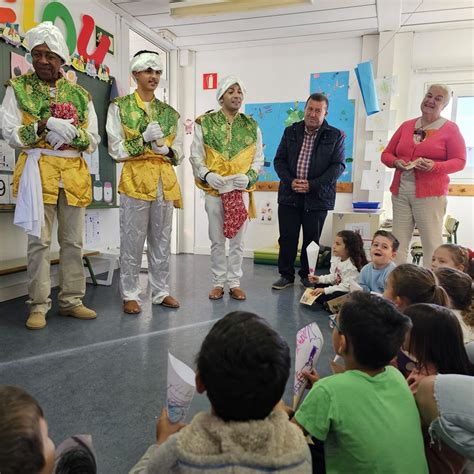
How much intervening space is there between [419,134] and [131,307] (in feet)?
7.47

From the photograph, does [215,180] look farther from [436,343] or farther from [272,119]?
[272,119]

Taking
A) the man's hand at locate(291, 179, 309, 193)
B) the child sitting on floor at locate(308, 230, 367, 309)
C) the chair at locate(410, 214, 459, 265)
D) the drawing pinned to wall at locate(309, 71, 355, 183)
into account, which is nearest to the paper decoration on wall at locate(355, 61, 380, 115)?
the drawing pinned to wall at locate(309, 71, 355, 183)

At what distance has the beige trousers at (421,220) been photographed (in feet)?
8.93

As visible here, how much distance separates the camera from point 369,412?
83 cm

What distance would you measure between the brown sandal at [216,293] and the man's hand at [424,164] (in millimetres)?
1605

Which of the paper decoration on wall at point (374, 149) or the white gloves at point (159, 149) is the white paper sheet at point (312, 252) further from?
the paper decoration on wall at point (374, 149)

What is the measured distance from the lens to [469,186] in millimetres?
4371

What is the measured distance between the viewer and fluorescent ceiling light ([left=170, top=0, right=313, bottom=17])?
3516mm

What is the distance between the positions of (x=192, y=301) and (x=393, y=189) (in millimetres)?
1639

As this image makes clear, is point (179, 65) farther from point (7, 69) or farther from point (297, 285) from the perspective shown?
point (297, 285)

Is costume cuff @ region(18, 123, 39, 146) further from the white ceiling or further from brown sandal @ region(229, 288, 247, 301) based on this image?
the white ceiling

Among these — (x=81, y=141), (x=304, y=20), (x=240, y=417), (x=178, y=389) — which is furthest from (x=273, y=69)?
(x=240, y=417)

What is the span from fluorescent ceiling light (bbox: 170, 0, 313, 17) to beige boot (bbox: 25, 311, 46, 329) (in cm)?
292

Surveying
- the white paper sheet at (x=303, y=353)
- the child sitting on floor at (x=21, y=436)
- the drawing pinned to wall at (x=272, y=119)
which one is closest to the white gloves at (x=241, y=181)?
the white paper sheet at (x=303, y=353)
